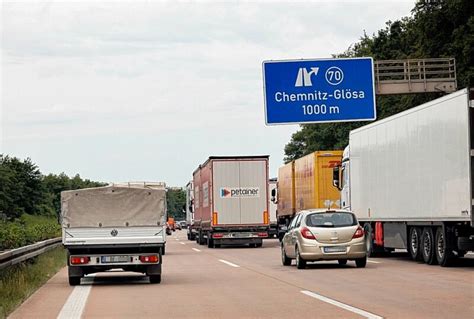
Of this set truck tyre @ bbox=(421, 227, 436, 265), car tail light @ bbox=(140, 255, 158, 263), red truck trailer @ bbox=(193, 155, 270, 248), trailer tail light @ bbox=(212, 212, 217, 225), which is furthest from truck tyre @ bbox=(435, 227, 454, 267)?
trailer tail light @ bbox=(212, 212, 217, 225)

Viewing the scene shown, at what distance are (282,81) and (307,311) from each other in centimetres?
1592

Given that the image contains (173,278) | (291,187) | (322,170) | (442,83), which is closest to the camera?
(173,278)

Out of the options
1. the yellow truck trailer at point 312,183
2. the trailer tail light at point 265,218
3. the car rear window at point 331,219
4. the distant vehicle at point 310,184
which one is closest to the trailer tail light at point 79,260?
the car rear window at point 331,219

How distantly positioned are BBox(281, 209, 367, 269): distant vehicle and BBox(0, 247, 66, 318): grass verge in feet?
20.5

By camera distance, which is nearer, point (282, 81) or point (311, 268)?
point (311, 268)

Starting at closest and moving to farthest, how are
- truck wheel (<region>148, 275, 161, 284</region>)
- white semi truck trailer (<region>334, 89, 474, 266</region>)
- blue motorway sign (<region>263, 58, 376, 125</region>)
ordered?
1. truck wheel (<region>148, 275, 161, 284</region>)
2. white semi truck trailer (<region>334, 89, 474, 266</region>)
3. blue motorway sign (<region>263, 58, 376, 125</region>)

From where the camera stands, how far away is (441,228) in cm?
2466

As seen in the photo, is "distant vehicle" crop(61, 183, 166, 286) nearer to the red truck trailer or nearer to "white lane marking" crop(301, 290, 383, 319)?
"white lane marking" crop(301, 290, 383, 319)

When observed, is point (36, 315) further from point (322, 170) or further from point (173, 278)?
point (322, 170)

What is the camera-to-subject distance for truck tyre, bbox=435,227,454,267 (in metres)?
24.4

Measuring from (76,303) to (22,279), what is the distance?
4.35 m

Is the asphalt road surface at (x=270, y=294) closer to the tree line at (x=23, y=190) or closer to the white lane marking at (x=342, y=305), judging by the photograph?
A: the white lane marking at (x=342, y=305)

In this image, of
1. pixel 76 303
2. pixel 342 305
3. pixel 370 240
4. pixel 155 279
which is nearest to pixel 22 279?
pixel 155 279

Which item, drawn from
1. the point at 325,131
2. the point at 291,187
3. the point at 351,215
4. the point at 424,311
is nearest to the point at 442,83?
the point at 351,215
